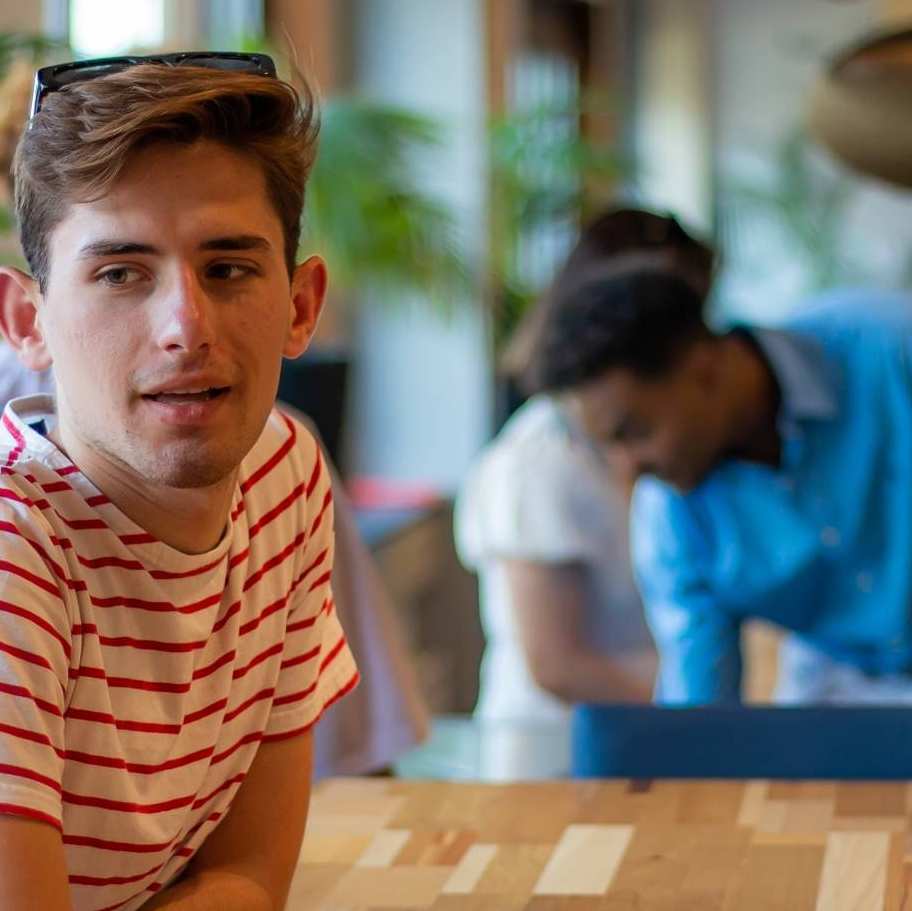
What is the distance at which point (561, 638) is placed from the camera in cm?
304

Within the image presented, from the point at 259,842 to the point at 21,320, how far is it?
0.44 metres

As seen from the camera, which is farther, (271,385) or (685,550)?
(685,550)

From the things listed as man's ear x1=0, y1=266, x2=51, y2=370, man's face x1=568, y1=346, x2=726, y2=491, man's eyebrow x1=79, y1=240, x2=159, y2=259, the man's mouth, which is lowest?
man's face x1=568, y1=346, x2=726, y2=491

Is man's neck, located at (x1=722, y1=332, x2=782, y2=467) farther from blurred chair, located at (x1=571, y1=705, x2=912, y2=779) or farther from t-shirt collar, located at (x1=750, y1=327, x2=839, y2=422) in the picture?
blurred chair, located at (x1=571, y1=705, x2=912, y2=779)

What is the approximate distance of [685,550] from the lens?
2.91 m

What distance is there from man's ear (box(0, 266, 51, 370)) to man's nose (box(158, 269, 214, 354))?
0.14 metres

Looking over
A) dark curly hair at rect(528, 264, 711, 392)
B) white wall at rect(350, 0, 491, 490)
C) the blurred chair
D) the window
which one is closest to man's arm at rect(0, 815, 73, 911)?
the blurred chair

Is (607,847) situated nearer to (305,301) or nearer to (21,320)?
(305,301)

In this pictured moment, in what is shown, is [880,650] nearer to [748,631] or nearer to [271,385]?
[271,385]

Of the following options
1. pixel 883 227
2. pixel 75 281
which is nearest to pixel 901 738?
pixel 75 281

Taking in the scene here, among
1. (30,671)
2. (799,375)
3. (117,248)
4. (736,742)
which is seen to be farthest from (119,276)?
(799,375)

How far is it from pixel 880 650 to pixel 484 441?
3.28 m

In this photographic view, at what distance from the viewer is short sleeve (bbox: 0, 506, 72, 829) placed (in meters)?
1.07

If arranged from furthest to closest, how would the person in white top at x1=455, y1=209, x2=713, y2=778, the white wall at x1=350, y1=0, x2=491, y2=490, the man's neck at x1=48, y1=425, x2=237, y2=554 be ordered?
the white wall at x1=350, y1=0, x2=491, y2=490 → the person in white top at x1=455, y1=209, x2=713, y2=778 → the man's neck at x1=48, y1=425, x2=237, y2=554
